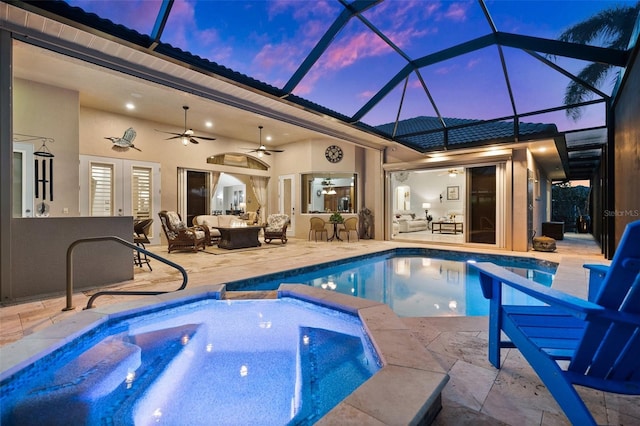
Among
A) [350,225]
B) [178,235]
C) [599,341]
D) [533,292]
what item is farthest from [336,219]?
[599,341]

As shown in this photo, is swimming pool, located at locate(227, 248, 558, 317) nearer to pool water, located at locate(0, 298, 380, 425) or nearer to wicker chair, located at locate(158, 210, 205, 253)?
pool water, located at locate(0, 298, 380, 425)

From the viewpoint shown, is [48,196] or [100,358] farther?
[48,196]

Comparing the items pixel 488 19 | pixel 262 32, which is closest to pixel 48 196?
pixel 262 32

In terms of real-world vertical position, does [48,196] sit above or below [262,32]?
below

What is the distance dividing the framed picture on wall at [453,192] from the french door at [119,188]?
12.1 metres

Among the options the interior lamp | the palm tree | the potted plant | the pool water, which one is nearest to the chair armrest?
the pool water

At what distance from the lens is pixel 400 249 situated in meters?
7.66

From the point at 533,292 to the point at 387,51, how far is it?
16.9 feet

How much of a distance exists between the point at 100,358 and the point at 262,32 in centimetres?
452

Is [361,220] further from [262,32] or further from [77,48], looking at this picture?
[77,48]

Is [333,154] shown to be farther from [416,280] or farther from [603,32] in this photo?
[603,32]

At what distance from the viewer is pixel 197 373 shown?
203 centimetres

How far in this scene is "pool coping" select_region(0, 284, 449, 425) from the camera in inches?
51.1

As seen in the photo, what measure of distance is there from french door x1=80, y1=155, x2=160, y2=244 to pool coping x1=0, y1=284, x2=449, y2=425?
588 cm
